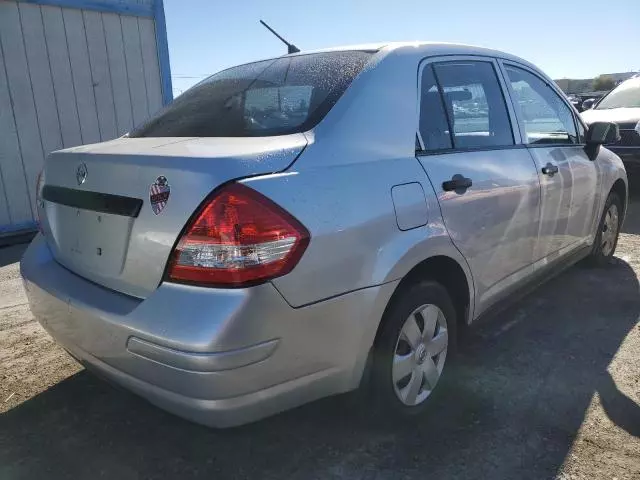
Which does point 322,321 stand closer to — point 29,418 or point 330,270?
point 330,270

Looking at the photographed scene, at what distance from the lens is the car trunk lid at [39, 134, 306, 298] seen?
175 cm

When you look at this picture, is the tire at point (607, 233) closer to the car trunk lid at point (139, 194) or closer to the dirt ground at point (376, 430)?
the dirt ground at point (376, 430)

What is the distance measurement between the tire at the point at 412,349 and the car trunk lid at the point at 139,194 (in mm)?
808

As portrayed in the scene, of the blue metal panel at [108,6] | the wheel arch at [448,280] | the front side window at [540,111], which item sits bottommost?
the wheel arch at [448,280]

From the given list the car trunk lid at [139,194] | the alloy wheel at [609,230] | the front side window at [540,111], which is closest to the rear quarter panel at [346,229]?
the car trunk lid at [139,194]

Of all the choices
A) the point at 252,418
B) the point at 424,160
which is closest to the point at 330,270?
the point at 252,418

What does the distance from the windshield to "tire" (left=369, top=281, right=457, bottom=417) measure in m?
7.76

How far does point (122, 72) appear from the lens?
7.12 m

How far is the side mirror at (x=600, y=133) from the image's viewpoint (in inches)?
146

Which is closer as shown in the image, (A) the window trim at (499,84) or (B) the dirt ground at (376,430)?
(B) the dirt ground at (376,430)

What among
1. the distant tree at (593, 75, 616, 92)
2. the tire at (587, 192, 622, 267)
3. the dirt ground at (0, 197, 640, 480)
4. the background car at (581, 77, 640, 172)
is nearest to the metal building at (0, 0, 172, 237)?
the dirt ground at (0, 197, 640, 480)

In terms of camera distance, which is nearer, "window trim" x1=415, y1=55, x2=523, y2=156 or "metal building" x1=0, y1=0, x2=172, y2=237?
"window trim" x1=415, y1=55, x2=523, y2=156

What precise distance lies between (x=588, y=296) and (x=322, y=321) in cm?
295

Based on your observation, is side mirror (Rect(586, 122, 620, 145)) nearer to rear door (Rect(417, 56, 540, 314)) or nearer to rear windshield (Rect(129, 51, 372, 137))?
rear door (Rect(417, 56, 540, 314))
